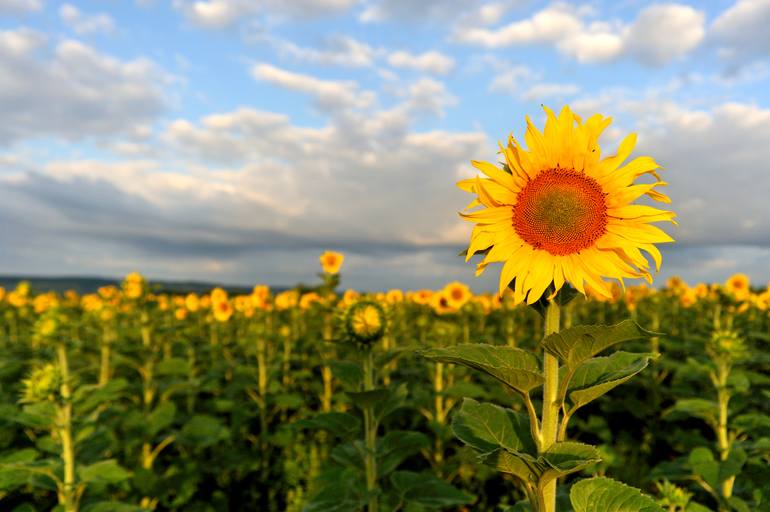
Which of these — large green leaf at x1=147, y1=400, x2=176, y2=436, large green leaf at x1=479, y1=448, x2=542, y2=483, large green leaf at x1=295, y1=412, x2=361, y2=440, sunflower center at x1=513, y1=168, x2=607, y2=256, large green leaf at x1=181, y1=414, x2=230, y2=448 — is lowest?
large green leaf at x1=181, y1=414, x2=230, y2=448

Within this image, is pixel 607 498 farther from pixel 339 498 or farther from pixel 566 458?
pixel 339 498

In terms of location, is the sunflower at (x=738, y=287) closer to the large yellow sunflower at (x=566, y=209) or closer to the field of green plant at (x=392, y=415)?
the field of green plant at (x=392, y=415)

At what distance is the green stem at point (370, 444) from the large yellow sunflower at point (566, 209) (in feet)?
5.62

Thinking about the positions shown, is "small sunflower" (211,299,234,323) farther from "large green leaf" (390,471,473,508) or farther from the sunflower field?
"large green leaf" (390,471,473,508)

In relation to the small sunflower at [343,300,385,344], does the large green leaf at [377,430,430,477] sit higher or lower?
lower

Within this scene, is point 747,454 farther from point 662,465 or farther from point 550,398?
point 550,398

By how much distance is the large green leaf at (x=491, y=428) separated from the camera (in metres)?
1.88

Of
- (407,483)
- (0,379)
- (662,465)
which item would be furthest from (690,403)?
(0,379)

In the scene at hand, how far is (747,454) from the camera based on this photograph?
3.50m

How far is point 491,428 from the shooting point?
194cm

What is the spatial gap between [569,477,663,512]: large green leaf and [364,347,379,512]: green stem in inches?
62.6

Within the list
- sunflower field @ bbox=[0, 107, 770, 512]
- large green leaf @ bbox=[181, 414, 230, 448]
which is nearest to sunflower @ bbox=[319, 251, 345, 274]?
sunflower field @ bbox=[0, 107, 770, 512]

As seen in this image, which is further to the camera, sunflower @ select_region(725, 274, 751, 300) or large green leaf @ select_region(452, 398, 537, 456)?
sunflower @ select_region(725, 274, 751, 300)

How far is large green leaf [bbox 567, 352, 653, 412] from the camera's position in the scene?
67.5 inches
